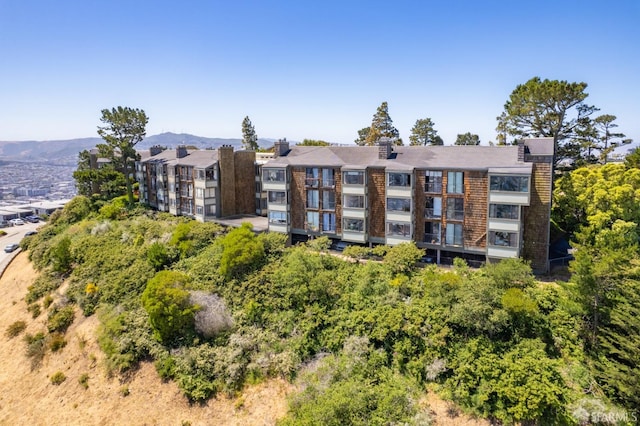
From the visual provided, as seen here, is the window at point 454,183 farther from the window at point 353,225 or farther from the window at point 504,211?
the window at point 353,225

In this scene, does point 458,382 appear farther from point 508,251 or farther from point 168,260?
point 168,260

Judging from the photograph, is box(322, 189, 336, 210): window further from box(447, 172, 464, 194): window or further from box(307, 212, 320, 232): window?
box(447, 172, 464, 194): window

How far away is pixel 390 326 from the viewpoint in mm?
28562

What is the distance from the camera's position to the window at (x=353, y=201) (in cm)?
3975

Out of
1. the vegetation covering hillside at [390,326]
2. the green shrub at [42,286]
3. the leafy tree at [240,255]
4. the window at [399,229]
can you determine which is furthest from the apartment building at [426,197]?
the green shrub at [42,286]

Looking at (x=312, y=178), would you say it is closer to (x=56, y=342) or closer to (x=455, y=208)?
(x=455, y=208)

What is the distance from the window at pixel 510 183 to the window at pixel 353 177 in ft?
40.8

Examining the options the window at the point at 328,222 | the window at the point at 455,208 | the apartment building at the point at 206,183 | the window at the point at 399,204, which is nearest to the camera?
the window at the point at 455,208

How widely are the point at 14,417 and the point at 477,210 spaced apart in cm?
4362

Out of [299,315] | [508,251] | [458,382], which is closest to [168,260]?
[299,315]

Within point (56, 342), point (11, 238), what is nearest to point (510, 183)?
point (56, 342)

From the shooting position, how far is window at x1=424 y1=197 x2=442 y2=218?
36.8 meters

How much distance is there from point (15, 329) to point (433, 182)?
48091 millimetres

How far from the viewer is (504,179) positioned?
33062 mm
